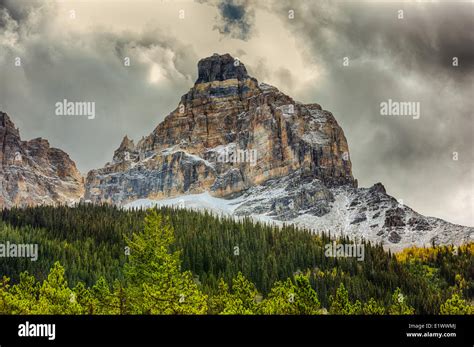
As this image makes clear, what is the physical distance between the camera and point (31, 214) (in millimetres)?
193625

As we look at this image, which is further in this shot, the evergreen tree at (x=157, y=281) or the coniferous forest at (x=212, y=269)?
the coniferous forest at (x=212, y=269)

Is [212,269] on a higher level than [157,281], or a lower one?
lower

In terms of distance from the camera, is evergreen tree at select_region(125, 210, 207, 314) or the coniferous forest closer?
evergreen tree at select_region(125, 210, 207, 314)

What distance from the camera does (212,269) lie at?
151 metres

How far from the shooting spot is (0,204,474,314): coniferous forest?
63375 millimetres

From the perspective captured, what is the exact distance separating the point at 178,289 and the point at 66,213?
15190 cm

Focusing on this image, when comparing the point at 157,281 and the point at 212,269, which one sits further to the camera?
the point at 212,269

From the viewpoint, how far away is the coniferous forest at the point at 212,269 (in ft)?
208
